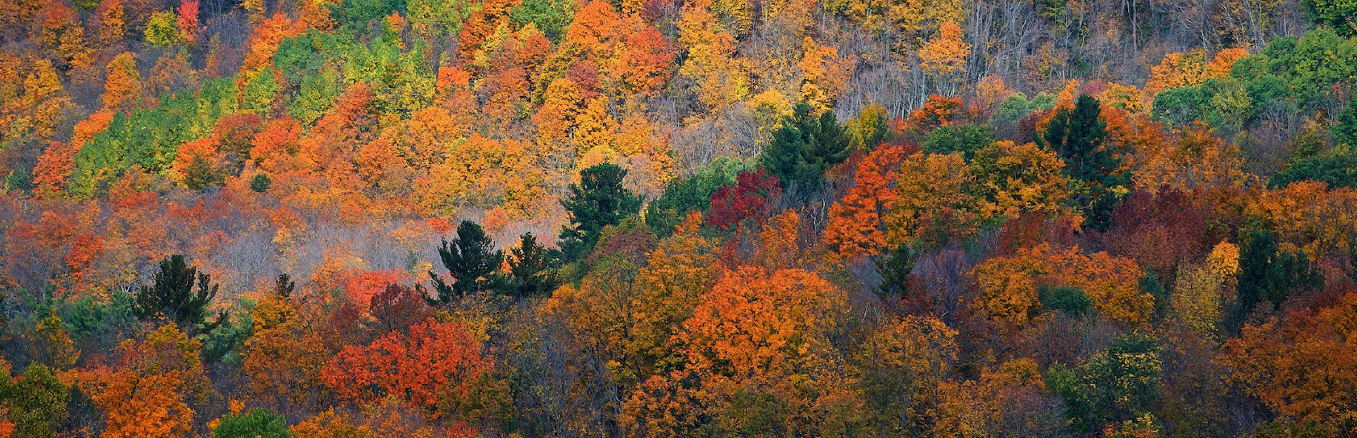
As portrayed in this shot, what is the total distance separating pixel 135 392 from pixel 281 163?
55706mm

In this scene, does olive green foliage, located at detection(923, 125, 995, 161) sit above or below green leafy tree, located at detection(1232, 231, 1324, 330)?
above

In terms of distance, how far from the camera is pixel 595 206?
7394 cm

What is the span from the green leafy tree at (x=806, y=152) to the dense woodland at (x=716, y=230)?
0.20 m

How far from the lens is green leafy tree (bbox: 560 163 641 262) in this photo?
73375 millimetres

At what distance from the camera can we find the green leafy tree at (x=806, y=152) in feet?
235

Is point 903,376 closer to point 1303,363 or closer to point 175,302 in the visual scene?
point 1303,363

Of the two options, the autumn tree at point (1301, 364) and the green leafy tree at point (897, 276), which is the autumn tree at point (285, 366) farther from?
the autumn tree at point (1301, 364)

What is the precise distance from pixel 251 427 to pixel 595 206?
30.1 meters

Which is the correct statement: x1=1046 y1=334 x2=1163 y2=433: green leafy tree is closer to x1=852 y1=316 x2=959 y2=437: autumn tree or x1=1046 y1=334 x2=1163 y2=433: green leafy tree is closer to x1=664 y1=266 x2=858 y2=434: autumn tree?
x1=852 y1=316 x2=959 y2=437: autumn tree

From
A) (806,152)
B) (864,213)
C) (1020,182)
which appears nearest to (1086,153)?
(1020,182)

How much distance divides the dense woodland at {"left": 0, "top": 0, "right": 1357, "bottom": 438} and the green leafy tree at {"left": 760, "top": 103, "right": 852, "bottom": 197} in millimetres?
198

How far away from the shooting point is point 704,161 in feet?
286

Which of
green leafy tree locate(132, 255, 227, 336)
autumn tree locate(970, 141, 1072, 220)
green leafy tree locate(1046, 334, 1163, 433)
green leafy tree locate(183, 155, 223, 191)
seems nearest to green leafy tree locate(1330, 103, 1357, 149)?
autumn tree locate(970, 141, 1072, 220)

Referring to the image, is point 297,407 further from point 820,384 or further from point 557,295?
point 820,384
